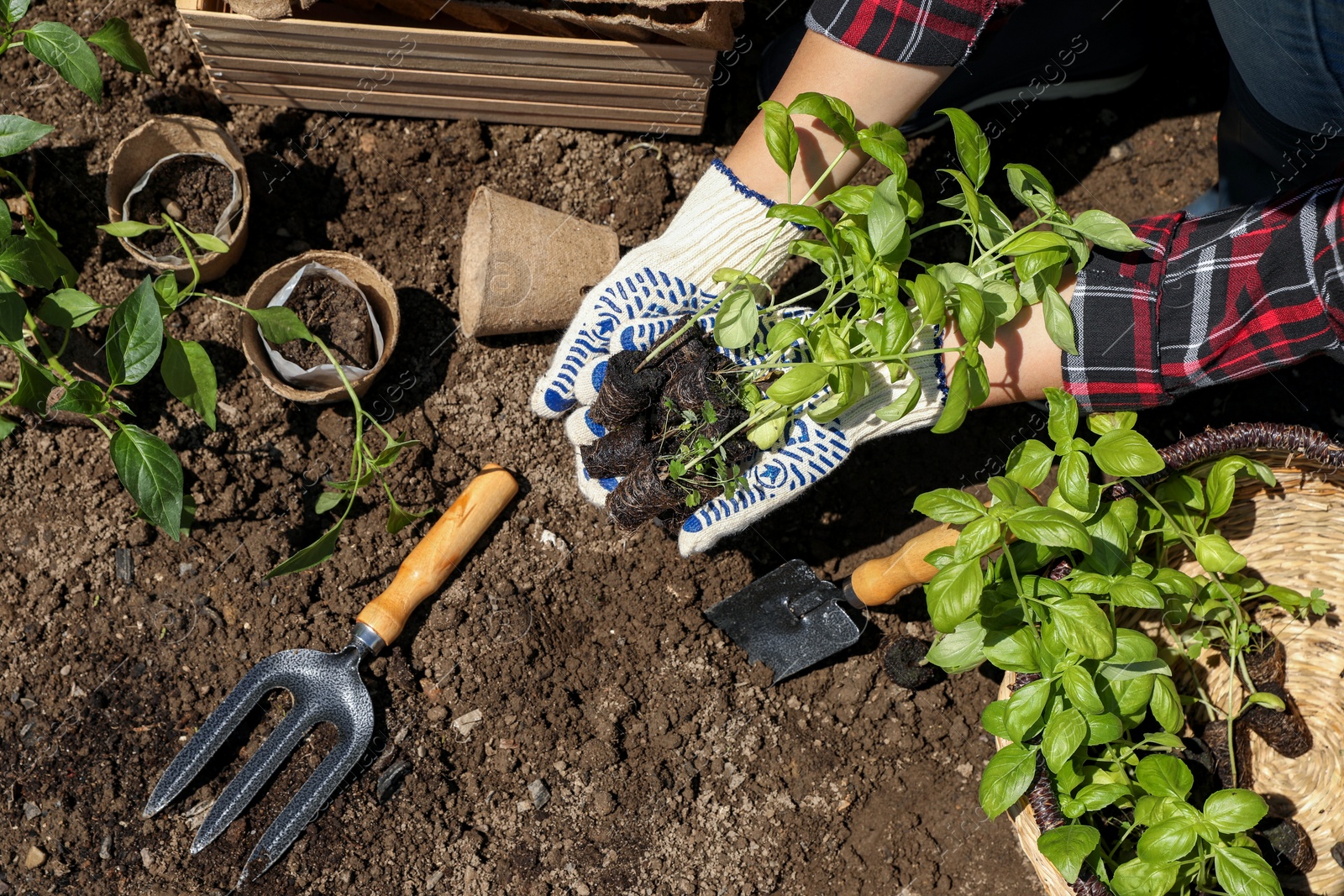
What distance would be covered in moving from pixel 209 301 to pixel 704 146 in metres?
1.09

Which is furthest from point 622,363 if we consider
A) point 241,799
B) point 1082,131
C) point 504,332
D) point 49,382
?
point 1082,131

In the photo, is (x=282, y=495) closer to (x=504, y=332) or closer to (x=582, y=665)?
(x=504, y=332)

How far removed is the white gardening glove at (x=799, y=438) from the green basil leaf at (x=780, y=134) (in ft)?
1.28

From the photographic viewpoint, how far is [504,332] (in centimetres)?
177

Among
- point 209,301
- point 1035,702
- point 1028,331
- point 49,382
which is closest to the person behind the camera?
point 1035,702

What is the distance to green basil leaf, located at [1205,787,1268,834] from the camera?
3.85 feet

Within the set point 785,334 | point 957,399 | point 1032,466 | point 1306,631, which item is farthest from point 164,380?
point 1306,631

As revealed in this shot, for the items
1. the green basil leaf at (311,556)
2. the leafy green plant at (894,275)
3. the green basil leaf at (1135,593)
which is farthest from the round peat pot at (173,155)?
the green basil leaf at (1135,593)

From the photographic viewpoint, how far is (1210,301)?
4.56 feet

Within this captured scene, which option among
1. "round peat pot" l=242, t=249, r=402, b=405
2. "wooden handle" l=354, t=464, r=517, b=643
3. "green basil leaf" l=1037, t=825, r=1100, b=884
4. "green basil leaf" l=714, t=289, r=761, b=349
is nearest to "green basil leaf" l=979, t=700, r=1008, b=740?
"green basil leaf" l=1037, t=825, r=1100, b=884

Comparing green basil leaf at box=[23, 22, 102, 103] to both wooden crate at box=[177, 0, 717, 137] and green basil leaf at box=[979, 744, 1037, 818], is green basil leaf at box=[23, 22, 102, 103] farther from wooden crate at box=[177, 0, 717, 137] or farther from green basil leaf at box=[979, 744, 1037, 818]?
A: green basil leaf at box=[979, 744, 1037, 818]

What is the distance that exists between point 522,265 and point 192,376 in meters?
0.60

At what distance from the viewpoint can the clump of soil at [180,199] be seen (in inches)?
67.5

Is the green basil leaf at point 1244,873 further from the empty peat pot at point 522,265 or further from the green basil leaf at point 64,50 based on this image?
the green basil leaf at point 64,50
